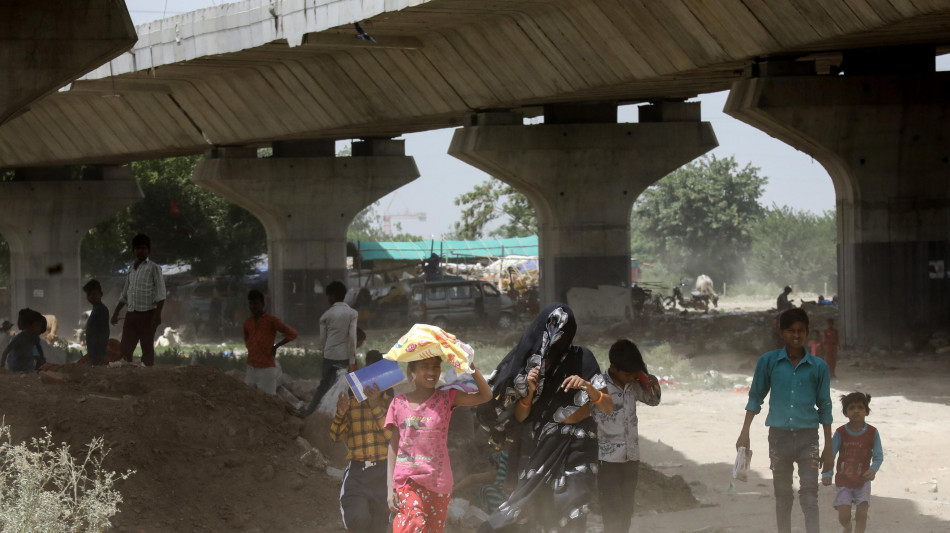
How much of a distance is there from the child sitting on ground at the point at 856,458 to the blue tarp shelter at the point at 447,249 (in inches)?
1592

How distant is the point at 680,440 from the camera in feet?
43.1

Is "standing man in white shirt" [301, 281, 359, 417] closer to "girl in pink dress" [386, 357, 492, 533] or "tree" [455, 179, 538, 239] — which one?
"girl in pink dress" [386, 357, 492, 533]

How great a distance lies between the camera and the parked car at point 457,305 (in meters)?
30.7

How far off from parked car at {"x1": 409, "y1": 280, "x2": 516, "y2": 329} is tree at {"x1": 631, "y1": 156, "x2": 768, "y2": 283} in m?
41.9

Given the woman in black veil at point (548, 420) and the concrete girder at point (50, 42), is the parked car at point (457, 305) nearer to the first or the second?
the concrete girder at point (50, 42)

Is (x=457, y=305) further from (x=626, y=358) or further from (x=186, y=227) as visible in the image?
(x=626, y=358)

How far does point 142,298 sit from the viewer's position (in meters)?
12.8

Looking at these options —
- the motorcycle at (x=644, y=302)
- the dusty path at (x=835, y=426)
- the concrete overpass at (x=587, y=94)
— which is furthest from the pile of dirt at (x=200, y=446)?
the motorcycle at (x=644, y=302)

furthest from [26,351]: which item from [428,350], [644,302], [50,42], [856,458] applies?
[644,302]

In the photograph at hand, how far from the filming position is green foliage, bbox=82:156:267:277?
137ft

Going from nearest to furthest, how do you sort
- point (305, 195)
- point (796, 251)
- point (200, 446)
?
point (200, 446) → point (305, 195) → point (796, 251)

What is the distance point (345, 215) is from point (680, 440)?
2044 centimetres

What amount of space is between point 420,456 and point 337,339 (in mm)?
5633

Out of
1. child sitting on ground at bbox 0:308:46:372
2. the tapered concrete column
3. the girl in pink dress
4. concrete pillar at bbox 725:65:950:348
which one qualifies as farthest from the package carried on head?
the tapered concrete column
